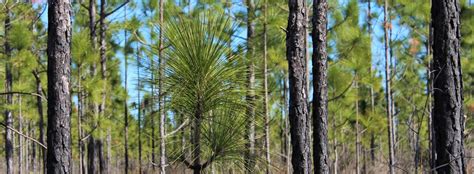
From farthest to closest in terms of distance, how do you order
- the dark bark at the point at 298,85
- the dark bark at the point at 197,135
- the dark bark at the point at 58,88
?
the dark bark at the point at 298,85
the dark bark at the point at 58,88
the dark bark at the point at 197,135

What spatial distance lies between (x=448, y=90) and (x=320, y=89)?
365 centimetres

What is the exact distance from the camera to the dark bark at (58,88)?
5617mm

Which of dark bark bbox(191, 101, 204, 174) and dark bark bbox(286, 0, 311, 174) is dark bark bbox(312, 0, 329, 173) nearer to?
dark bark bbox(286, 0, 311, 174)

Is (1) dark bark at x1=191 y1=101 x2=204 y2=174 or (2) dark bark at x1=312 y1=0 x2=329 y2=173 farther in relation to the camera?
(2) dark bark at x1=312 y1=0 x2=329 y2=173

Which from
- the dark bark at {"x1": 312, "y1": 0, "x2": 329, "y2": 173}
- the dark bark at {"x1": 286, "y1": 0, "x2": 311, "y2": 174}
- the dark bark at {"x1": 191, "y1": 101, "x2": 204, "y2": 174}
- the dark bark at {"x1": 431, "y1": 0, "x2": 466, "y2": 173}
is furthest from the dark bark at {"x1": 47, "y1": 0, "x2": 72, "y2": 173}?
the dark bark at {"x1": 431, "y1": 0, "x2": 466, "y2": 173}

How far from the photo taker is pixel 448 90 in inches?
153

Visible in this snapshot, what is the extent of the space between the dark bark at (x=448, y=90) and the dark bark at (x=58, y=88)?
11.3 ft

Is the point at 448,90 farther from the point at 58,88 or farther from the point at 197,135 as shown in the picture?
the point at 58,88

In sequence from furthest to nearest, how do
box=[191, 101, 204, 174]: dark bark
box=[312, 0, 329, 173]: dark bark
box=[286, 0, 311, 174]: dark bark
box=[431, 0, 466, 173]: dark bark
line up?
box=[312, 0, 329, 173]: dark bark → box=[286, 0, 311, 174]: dark bark → box=[431, 0, 466, 173]: dark bark → box=[191, 101, 204, 174]: dark bark

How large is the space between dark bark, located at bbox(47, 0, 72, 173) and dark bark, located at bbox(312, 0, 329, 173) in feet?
10.4

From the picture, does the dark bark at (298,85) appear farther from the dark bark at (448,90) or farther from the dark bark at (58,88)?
the dark bark at (448,90)

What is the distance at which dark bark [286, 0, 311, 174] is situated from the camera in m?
6.21

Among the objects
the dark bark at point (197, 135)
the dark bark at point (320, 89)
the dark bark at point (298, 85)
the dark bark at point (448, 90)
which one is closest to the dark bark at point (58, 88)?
the dark bark at point (298, 85)

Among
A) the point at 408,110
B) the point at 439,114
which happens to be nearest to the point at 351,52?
the point at 439,114
